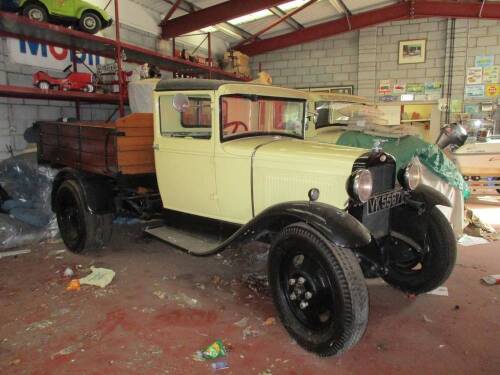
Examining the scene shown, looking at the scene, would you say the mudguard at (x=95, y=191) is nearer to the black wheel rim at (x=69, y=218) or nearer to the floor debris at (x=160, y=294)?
the black wheel rim at (x=69, y=218)

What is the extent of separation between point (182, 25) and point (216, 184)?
5103 mm

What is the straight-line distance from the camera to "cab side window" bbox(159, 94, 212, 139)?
3074 millimetres

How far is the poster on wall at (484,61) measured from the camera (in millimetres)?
7961

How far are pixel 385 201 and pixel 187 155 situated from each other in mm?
1538

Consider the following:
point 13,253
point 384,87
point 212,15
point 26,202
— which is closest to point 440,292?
point 13,253

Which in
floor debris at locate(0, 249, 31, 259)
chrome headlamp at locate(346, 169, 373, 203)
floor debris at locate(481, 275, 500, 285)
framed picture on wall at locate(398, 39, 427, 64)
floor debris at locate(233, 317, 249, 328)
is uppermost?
framed picture on wall at locate(398, 39, 427, 64)

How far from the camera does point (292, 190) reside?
258 centimetres

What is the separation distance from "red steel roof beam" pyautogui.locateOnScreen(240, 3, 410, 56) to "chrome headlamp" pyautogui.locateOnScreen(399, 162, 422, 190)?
21.9 feet

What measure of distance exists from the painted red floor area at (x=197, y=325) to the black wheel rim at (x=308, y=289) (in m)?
0.20

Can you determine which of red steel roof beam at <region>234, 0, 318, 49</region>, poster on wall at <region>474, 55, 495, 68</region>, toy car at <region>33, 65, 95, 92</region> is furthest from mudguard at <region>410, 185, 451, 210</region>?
poster on wall at <region>474, 55, 495, 68</region>

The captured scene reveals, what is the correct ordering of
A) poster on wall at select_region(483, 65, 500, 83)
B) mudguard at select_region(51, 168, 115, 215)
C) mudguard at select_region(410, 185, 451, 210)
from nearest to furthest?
mudguard at select_region(410, 185, 451, 210) → mudguard at select_region(51, 168, 115, 215) → poster on wall at select_region(483, 65, 500, 83)

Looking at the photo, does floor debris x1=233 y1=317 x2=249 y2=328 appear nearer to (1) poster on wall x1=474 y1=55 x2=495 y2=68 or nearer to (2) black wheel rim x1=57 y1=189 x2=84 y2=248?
(2) black wheel rim x1=57 y1=189 x2=84 y2=248

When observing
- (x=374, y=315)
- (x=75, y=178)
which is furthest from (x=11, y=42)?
(x=374, y=315)

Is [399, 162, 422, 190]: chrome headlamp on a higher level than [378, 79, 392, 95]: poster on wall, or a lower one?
lower
